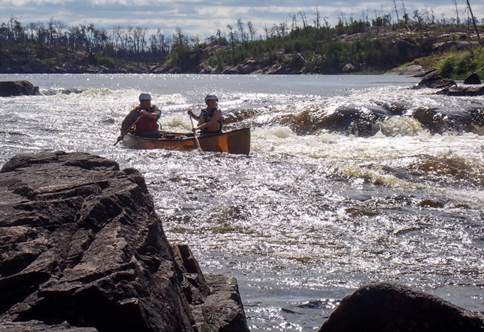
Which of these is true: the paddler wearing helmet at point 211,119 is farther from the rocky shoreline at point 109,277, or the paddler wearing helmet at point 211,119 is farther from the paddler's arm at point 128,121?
the rocky shoreline at point 109,277

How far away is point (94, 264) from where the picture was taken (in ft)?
13.2

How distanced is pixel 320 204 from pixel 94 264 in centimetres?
792

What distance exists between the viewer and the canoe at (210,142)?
58.8ft

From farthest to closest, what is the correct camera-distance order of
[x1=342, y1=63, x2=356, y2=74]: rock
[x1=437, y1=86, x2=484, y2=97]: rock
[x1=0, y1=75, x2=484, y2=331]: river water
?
[x1=342, y1=63, x2=356, y2=74]: rock
[x1=437, y1=86, x2=484, y2=97]: rock
[x1=0, y1=75, x2=484, y2=331]: river water

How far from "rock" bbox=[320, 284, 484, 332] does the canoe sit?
12795 millimetres

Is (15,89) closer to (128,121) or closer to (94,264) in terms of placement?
(128,121)

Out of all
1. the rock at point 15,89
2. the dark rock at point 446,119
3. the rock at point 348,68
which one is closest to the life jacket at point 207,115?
the dark rock at point 446,119

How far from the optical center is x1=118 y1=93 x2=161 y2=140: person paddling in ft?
64.3

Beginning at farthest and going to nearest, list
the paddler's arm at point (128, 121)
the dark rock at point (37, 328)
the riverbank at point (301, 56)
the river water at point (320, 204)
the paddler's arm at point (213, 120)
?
the riverbank at point (301, 56) < the paddler's arm at point (128, 121) < the paddler's arm at point (213, 120) < the river water at point (320, 204) < the dark rock at point (37, 328)

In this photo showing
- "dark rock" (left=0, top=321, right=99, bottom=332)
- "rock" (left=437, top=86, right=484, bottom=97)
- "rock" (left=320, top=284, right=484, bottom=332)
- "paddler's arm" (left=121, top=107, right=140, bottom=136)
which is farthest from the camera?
"rock" (left=437, top=86, right=484, bottom=97)

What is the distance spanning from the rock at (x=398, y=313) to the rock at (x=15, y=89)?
38085mm

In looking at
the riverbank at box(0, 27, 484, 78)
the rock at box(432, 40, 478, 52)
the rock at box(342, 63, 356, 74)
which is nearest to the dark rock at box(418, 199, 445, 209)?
the riverbank at box(0, 27, 484, 78)

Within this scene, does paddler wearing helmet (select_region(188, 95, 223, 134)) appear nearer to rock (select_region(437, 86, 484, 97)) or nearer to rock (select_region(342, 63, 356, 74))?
rock (select_region(437, 86, 484, 97))

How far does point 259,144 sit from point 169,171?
240 inches
